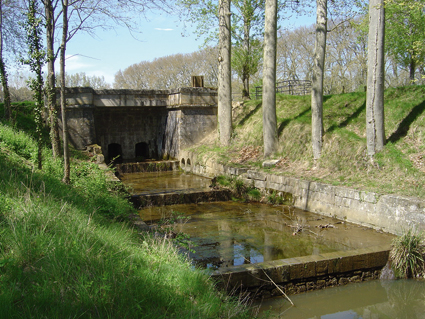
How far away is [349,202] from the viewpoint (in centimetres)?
907

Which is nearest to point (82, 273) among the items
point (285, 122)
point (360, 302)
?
point (360, 302)

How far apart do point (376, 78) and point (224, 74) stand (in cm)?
785

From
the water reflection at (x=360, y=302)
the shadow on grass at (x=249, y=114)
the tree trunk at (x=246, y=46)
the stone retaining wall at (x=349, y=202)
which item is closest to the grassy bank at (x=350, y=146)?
the stone retaining wall at (x=349, y=202)

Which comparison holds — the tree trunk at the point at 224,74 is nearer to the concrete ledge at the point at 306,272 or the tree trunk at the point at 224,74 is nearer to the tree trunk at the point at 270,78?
the tree trunk at the point at 270,78

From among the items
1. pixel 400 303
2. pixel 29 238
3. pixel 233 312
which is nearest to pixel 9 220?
pixel 29 238

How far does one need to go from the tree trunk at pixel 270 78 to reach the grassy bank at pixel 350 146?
45cm

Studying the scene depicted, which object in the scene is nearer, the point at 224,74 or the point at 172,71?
the point at 224,74

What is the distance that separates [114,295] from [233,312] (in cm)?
127

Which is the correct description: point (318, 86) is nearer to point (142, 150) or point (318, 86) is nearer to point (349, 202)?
point (349, 202)

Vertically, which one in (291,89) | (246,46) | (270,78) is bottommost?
(270,78)

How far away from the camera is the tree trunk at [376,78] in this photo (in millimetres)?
9469

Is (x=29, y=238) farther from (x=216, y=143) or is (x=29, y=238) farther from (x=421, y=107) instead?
(x=216, y=143)

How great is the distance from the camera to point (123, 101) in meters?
19.0

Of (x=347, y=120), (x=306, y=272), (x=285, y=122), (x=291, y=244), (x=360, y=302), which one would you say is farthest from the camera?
(x=285, y=122)
